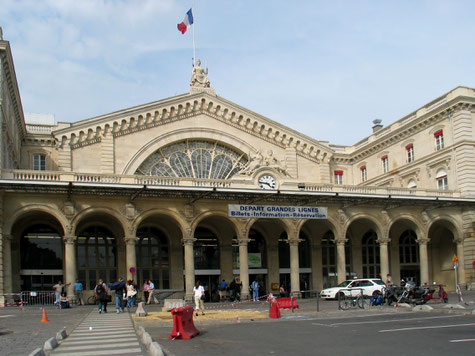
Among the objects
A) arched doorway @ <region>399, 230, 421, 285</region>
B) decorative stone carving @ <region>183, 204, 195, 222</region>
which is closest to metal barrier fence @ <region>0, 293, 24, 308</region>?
decorative stone carving @ <region>183, 204, 195, 222</region>

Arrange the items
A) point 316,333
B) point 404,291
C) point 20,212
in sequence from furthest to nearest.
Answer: point 20,212, point 404,291, point 316,333

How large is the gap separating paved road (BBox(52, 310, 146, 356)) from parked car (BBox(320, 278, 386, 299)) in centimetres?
1790

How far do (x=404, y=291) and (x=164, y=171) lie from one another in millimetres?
22208

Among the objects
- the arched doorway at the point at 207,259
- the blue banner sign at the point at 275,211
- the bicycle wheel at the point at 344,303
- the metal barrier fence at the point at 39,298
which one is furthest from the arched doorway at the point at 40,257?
the bicycle wheel at the point at 344,303

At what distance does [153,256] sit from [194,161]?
8.12 metres

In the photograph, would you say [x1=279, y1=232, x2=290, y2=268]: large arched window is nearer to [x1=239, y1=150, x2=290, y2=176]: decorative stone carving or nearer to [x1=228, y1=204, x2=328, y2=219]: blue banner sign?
[x1=239, y1=150, x2=290, y2=176]: decorative stone carving

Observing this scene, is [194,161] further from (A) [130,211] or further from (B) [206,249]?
(A) [130,211]

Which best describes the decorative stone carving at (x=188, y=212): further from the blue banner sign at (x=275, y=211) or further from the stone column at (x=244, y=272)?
the stone column at (x=244, y=272)

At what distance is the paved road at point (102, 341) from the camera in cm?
1346

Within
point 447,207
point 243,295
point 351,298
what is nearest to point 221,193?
point 243,295

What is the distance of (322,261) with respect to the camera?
46812 mm

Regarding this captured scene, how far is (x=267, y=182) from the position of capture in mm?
40312

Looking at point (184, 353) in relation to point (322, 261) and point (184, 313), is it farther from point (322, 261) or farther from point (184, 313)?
point (322, 261)

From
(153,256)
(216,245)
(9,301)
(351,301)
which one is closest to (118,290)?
(9,301)
